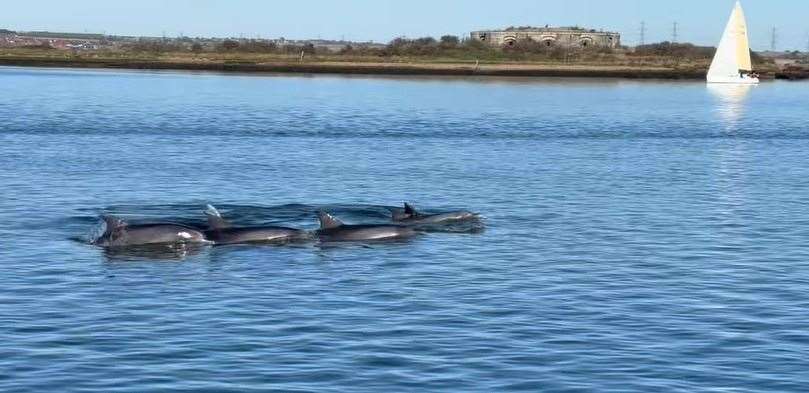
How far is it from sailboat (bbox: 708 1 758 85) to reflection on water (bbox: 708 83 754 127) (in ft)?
3.29

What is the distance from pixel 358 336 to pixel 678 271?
965 cm

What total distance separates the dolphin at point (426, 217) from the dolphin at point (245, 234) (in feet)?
11.6

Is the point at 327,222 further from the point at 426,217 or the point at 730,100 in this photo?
the point at 730,100

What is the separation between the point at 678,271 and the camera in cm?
3117

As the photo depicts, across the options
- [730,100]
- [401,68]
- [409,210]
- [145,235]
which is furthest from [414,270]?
[401,68]

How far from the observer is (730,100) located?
12519 centimetres

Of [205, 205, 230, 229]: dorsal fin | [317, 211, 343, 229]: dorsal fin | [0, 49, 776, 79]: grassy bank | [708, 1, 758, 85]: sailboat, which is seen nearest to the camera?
[205, 205, 230, 229]: dorsal fin

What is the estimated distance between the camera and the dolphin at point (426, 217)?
36938mm

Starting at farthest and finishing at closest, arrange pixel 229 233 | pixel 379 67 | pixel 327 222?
pixel 379 67 < pixel 327 222 < pixel 229 233

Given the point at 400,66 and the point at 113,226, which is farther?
the point at 400,66

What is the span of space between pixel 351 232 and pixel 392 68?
14142 cm

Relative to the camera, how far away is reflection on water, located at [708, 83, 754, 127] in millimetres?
99000

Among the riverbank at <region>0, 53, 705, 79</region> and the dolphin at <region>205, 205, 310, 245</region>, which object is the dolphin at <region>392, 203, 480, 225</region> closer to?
the dolphin at <region>205, 205, 310, 245</region>

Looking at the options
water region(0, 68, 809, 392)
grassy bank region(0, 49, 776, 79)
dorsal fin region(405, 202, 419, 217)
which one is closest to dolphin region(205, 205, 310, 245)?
water region(0, 68, 809, 392)
